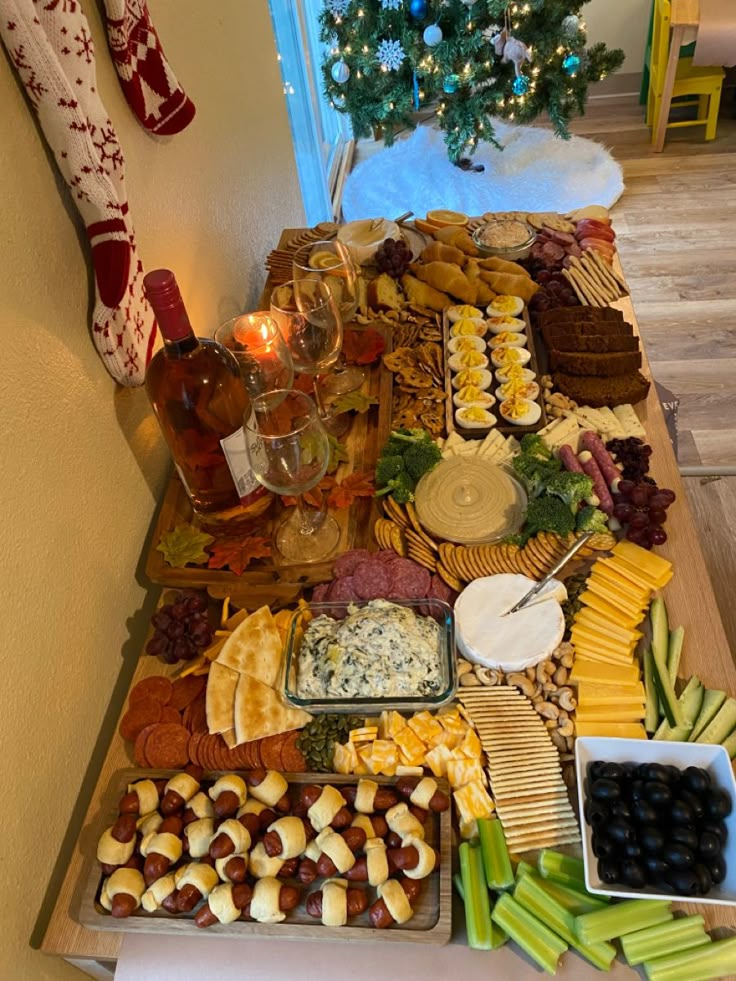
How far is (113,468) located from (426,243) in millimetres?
1161

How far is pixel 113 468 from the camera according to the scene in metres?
1.14

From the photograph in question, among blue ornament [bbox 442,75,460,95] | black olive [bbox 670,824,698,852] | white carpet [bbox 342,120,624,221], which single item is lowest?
white carpet [bbox 342,120,624,221]

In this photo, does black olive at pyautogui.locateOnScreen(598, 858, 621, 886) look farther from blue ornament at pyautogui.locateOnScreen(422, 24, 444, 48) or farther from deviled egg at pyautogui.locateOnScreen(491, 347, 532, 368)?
blue ornament at pyautogui.locateOnScreen(422, 24, 444, 48)

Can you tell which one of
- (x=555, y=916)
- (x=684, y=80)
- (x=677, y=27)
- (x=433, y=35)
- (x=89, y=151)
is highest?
(x=89, y=151)

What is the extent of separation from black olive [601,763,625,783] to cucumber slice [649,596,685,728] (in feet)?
0.41

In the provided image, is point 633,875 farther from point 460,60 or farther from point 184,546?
point 460,60

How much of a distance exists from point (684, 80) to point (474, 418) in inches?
140

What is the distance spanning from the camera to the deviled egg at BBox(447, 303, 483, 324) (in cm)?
164

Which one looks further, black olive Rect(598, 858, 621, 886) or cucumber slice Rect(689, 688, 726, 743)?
cucumber slice Rect(689, 688, 726, 743)

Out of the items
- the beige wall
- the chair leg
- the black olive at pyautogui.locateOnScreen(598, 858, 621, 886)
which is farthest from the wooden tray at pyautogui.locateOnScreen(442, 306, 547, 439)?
the chair leg

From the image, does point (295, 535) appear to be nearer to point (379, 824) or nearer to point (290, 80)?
point (379, 824)

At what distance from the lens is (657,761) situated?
90cm

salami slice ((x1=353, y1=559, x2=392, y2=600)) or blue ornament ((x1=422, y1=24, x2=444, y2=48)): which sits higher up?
blue ornament ((x1=422, y1=24, x2=444, y2=48))

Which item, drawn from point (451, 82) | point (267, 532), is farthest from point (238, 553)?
point (451, 82)
